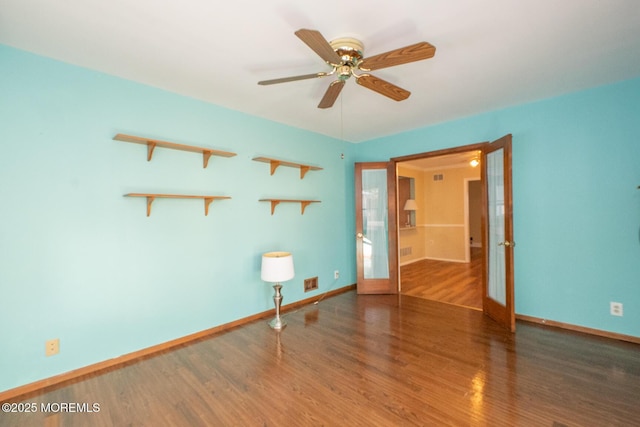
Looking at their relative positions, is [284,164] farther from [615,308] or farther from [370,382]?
[615,308]

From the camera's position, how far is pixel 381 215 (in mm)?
4516

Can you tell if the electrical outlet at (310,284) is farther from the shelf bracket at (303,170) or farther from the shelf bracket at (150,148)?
the shelf bracket at (150,148)

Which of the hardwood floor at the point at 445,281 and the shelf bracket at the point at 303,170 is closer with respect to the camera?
the shelf bracket at the point at 303,170

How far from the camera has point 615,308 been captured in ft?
9.09

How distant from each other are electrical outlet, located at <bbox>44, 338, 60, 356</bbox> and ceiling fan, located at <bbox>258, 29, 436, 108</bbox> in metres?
2.57

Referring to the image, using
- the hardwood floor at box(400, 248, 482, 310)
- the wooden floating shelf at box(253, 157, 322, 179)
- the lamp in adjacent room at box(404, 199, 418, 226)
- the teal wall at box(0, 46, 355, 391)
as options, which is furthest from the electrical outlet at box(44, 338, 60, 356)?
the lamp in adjacent room at box(404, 199, 418, 226)

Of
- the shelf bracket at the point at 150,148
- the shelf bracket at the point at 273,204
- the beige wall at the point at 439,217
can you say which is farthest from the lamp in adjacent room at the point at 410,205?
the shelf bracket at the point at 150,148

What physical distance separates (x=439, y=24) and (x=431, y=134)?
93.0 inches

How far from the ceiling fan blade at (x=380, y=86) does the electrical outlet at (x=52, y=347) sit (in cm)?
313

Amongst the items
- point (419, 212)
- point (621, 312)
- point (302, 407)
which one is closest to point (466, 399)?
point (302, 407)

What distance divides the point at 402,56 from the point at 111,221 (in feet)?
8.82

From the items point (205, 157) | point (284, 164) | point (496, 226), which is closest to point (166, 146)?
point (205, 157)

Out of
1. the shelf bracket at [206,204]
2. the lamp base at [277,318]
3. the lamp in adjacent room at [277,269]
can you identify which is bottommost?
the lamp base at [277,318]

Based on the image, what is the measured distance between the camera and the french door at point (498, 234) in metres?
2.95
